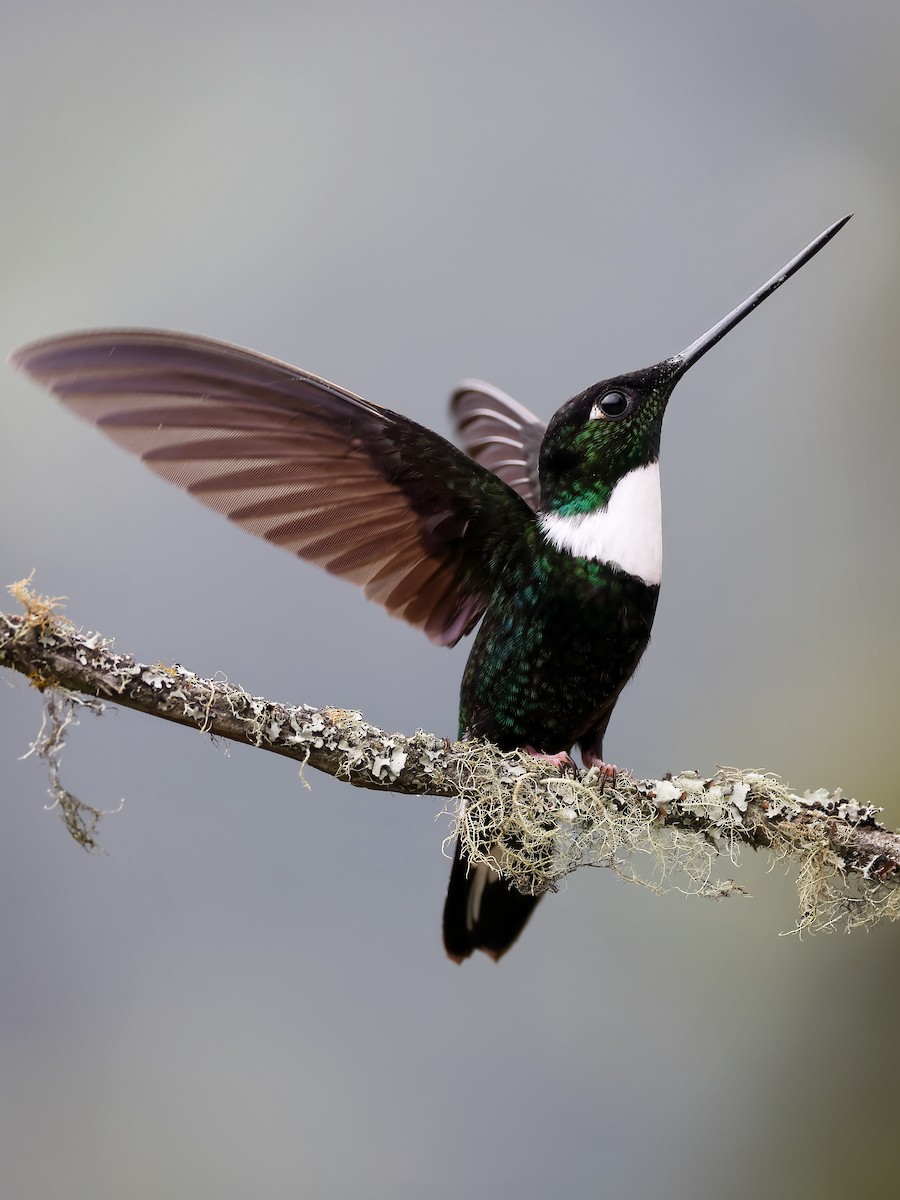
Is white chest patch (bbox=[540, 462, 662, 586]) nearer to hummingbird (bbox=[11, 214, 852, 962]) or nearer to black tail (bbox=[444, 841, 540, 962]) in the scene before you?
hummingbird (bbox=[11, 214, 852, 962])

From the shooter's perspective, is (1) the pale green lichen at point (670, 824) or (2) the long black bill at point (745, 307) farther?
(2) the long black bill at point (745, 307)

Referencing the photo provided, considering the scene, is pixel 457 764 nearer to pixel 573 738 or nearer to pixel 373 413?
pixel 573 738

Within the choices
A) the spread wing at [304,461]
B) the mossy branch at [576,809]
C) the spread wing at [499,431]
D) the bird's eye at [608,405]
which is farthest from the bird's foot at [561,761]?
the spread wing at [499,431]

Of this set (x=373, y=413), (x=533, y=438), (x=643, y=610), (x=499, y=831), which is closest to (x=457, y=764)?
(x=499, y=831)

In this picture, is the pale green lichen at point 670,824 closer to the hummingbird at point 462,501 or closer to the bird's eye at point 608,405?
the hummingbird at point 462,501

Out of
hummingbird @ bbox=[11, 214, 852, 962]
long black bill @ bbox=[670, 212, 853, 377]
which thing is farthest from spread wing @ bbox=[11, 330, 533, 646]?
long black bill @ bbox=[670, 212, 853, 377]

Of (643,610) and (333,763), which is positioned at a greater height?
(643,610)

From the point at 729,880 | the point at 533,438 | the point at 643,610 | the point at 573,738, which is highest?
the point at 533,438
